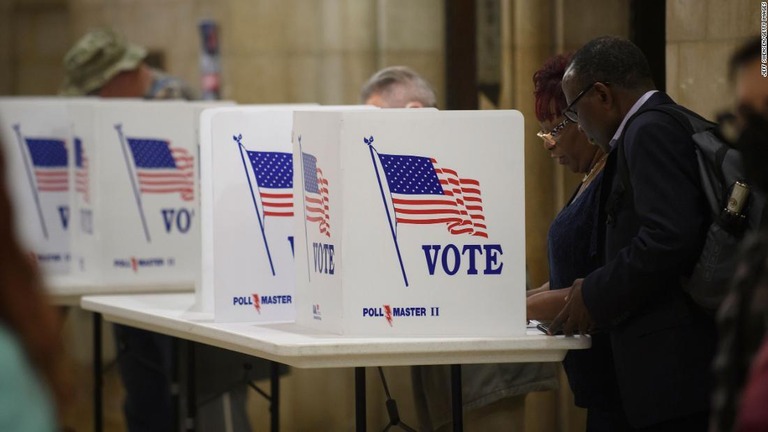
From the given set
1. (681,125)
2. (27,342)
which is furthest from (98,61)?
(27,342)

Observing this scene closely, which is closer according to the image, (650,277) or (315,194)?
(650,277)

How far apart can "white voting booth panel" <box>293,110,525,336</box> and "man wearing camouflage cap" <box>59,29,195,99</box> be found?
4.10 m

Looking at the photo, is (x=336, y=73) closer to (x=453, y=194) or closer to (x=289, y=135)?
(x=289, y=135)

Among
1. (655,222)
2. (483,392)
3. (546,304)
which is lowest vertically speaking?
(483,392)

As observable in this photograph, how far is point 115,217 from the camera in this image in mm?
5930

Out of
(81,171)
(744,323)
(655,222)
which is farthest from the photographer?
(81,171)

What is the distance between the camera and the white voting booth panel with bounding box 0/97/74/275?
6.30 metres

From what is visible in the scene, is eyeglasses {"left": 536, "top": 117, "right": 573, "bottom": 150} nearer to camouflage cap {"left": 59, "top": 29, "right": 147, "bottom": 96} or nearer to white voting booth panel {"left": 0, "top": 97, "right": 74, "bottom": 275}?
white voting booth panel {"left": 0, "top": 97, "right": 74, "bottom": 275}

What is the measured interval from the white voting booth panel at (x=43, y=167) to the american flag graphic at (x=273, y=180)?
2.05 meters

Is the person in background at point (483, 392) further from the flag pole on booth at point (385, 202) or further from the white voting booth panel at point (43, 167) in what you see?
the white voting booth panel at point (43, 167)

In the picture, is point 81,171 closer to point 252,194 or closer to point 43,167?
point 43,167

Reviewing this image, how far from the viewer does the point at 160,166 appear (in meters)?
5.90

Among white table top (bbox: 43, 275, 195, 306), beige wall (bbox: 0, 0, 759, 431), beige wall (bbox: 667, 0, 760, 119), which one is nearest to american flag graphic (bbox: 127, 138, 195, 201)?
white table top (bbox: 43, 275, 195, 306)

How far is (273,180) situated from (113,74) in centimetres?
352
